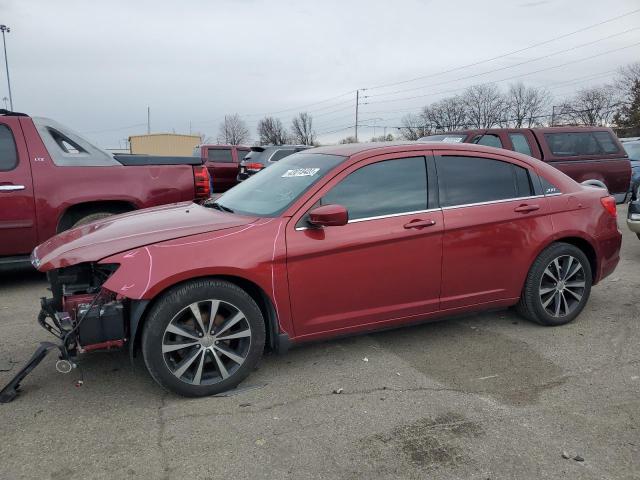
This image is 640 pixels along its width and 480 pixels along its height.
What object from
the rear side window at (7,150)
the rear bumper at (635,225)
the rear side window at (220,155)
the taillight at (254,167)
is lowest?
the rear bumper at (635,225)

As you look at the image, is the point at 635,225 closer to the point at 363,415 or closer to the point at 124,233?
the point at 363,415

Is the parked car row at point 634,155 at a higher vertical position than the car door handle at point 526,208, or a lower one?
higher

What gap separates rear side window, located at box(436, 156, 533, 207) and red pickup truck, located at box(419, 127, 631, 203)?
503 cm

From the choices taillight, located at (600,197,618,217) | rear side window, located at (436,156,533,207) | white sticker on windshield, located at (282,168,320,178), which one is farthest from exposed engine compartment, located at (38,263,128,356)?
→ taillight, located at (600,197,618,217)

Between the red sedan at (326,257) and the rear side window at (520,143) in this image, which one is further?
the rear side window at (520,143)

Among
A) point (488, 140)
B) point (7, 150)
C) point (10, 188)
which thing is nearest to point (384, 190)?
point (10, 188)

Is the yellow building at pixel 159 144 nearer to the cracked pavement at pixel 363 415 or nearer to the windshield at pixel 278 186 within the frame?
the windshield at pixel 278 186

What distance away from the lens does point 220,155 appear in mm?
17422

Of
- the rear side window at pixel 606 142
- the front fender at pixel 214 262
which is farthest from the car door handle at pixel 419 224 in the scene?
the rear side window at pixel 606 142

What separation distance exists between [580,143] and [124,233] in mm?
9431

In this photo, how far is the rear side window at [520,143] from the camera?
947cm

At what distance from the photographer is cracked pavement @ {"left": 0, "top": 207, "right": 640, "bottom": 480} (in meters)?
2.64

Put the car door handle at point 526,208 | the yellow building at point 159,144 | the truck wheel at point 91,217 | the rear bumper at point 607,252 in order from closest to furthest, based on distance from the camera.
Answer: the car door handle at point 526,208, the rear bumper at point 607,252, the truck wheel at point 91,217, the yellow building at point 159,144

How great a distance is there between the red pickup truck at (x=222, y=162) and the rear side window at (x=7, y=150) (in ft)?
32.2
